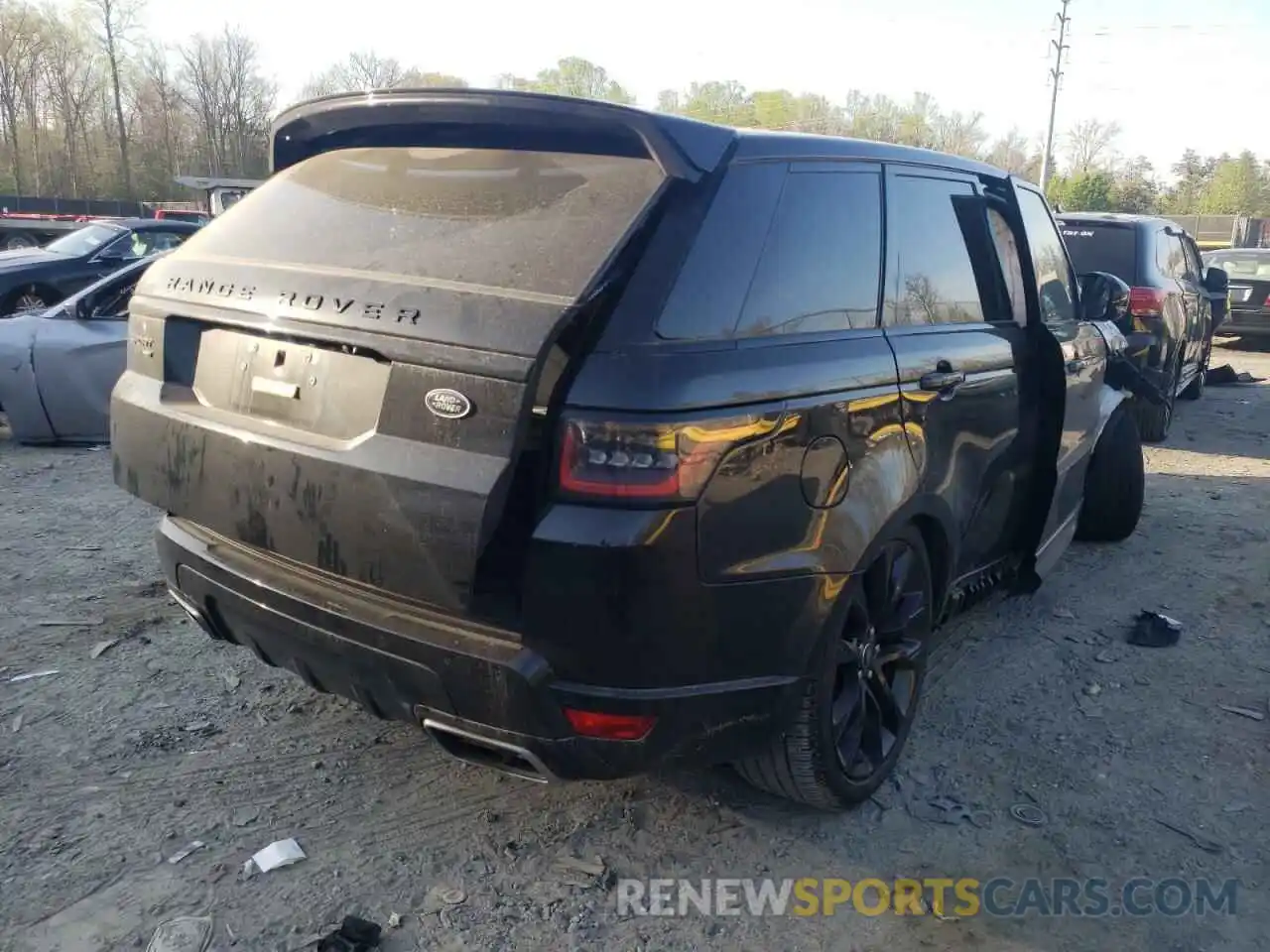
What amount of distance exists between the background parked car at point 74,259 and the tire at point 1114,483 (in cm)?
1043

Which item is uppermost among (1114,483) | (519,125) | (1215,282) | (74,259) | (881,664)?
(519,125)

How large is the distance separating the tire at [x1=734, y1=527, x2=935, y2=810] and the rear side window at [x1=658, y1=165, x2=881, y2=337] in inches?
27.7

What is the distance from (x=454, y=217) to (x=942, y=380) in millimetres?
1531

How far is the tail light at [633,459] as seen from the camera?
2.15 meters

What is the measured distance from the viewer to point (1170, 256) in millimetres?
9125

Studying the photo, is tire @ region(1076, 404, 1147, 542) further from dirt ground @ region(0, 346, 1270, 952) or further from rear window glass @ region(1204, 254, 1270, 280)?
rear window glass @ region(1204, 254, 1270, 280)

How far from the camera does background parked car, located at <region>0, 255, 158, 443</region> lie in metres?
6.91

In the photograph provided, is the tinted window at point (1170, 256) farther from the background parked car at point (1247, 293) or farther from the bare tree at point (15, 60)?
the bare tree at point (15, 60)

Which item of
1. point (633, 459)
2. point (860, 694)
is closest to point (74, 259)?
point (860, 694)

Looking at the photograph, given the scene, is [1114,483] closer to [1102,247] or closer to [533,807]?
[1102,247]

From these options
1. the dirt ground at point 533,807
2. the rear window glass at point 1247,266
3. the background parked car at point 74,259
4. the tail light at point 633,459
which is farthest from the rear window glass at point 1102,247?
the background parked car at point 74,259

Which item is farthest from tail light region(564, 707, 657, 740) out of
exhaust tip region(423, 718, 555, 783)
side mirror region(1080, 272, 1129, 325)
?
side mirror region(1080, 272, 1129, 325)

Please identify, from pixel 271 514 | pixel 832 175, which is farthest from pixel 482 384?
pixel 832 175

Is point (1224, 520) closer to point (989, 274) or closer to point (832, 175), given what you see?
point (989, 274)
